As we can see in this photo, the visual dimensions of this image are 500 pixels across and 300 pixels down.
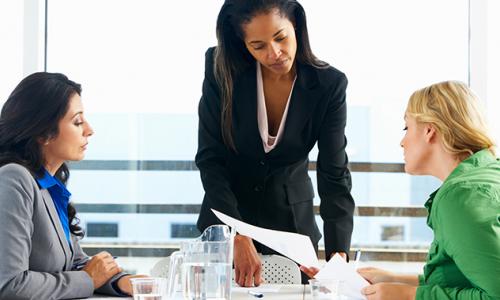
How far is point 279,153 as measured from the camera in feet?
8.52

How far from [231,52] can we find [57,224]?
2.84 ft

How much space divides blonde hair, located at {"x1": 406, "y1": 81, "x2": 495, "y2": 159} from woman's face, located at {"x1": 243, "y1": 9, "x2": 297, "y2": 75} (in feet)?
1.99

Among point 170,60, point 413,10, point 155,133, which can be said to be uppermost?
point 413,10

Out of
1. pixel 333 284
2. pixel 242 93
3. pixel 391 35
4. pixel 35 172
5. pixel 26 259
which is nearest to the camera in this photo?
pixel 333 284

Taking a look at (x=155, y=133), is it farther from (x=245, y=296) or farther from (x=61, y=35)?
(x=245, y=296)

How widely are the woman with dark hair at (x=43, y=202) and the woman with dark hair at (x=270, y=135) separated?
0.47 meters

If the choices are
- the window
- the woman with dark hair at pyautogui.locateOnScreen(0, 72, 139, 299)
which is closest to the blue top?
the woman with dark hair at pyautogui.locateOnScreen(0, 72, 139, 299)

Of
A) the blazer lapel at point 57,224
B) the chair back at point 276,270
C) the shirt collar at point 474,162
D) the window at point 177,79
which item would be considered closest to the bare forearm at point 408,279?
the shirt collar at point 474,162

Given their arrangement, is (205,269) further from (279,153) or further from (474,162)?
(279,153)

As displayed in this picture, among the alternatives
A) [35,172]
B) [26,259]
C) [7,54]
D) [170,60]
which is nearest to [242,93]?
[35,172]

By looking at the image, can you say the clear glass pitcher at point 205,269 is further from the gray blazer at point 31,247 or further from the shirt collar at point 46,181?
the shirt collar at point 46,181

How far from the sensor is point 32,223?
2.00 meters

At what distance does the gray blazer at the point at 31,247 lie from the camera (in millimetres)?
1875

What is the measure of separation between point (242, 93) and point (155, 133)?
1.27m
